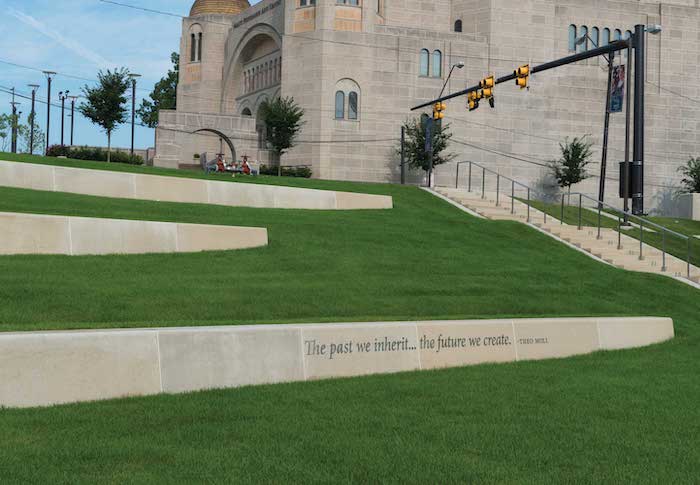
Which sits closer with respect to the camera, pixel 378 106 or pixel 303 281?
pixel 303 281

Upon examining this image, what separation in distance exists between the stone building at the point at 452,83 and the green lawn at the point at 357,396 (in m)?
41.2

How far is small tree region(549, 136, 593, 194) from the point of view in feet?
206

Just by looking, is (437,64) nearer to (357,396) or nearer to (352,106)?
(352,106)

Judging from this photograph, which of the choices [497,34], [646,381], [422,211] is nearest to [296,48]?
[497,34]

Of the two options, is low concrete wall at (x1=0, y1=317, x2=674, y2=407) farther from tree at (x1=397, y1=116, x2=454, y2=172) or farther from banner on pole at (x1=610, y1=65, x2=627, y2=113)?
tree at (x1=397, y1=116, x2=454, y2=172)

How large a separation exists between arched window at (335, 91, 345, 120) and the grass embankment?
25.3 m

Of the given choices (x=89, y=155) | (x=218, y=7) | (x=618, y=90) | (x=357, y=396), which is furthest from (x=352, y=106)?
(x=357, y=396)

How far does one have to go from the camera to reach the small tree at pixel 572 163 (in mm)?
62750

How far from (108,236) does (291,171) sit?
43.3m

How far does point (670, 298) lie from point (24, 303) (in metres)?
15.2

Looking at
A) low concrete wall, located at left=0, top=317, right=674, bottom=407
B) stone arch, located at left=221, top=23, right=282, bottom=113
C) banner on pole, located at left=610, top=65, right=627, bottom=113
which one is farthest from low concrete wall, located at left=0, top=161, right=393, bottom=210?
stone arch, located at left=221, top=23, right=282, bottom=113

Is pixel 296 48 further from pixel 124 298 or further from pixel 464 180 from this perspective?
pixel 124 298

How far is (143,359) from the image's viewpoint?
9180 millimetres

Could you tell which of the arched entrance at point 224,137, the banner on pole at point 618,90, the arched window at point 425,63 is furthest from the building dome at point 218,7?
the banner on pole at point 618,90
